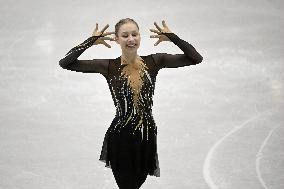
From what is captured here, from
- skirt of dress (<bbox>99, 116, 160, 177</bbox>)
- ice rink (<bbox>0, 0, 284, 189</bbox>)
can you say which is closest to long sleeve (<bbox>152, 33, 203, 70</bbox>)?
skirt of dress (<bbox>99, 116, 160, 177</bbox>)

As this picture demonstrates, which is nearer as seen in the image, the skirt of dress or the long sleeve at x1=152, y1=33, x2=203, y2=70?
the long sleeve at x1=152, y1=33, x2=203, y2=70

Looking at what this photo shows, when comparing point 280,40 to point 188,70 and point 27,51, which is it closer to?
point 188,70

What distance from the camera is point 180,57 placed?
3398 millimetres

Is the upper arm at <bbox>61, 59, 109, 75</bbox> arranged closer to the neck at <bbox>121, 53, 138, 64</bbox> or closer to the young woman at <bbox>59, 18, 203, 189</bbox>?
the young woman at <bbox>59, 18, 203, 189</bbox>

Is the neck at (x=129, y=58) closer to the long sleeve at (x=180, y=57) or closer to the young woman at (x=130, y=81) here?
the young woman at (x=130, y=81)

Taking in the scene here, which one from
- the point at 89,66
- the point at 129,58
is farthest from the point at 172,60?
the point at 89,66

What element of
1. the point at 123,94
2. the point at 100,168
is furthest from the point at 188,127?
the point at 123,94

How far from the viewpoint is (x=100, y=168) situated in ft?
16.6

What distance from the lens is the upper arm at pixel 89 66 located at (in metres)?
3.37

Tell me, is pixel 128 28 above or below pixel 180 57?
above

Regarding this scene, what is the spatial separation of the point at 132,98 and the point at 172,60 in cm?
34

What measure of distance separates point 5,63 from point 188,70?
7.60 ft

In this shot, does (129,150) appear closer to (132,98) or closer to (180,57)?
(132,98)

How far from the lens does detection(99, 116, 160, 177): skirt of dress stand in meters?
3.48
